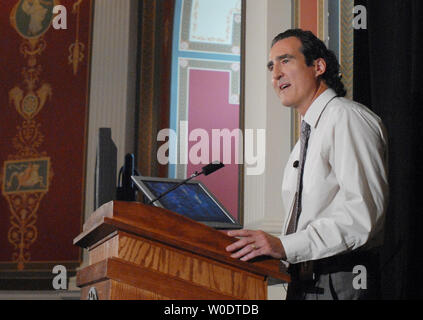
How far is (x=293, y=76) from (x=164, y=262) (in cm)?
83

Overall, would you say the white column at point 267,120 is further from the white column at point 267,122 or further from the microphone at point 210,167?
the microphone at point 210,167

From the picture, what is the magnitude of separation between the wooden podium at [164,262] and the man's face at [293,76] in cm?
64

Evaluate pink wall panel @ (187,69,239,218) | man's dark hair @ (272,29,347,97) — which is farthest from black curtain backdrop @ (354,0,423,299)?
pink wall panel @ (187,69,239,218)

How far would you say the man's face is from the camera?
76.9 inches

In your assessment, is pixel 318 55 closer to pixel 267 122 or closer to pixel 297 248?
pixel 297 248

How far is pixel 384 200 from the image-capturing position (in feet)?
5.25

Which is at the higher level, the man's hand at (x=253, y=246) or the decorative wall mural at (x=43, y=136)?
the decorative wall mural at (x=43, y=136)

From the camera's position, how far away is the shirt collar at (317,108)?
184 cm

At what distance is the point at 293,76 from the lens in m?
1.97

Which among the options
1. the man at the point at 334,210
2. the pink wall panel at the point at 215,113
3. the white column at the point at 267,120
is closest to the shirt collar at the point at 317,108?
the man at the point at 334,210

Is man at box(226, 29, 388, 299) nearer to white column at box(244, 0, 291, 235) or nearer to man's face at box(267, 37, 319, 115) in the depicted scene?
man's face at box(267, 37, 319, 115)

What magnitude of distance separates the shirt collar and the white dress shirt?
0.03m
